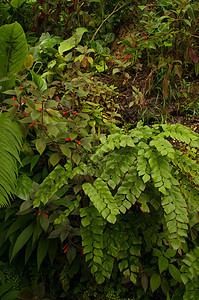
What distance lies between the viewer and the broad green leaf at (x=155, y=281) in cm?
160

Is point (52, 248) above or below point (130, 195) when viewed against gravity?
below

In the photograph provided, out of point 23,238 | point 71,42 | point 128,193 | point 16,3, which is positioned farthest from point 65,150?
point 16,3

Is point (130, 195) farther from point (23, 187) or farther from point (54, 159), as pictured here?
point (23, 187)

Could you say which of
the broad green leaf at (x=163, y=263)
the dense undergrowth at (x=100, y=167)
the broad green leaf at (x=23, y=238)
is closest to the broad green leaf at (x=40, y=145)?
the dense undergrowth at (x=100, y=167)

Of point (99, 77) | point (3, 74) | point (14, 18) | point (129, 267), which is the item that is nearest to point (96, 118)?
point (99, 77)

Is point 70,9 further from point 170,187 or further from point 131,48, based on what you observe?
point 170,187

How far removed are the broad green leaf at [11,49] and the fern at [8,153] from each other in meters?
0.46

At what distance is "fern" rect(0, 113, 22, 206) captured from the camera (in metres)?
1.53

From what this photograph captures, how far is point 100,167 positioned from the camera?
1572 millimetres

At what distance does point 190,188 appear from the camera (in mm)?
1571

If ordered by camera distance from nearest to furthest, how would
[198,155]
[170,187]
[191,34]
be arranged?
[170,187]
[198,155]
[191,34]

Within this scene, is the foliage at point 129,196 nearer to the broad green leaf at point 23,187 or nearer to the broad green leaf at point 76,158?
the broad green leaf at point 76,158

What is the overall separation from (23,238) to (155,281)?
87 centimetres

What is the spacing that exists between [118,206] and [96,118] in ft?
3.16
